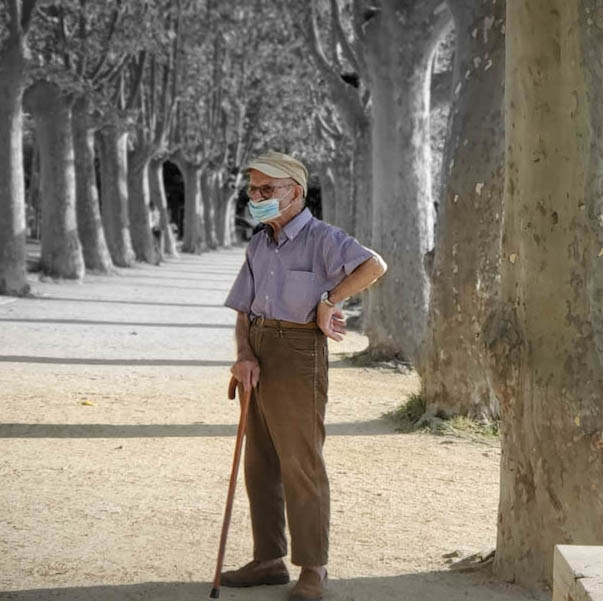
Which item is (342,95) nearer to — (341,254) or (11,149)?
(11,149)

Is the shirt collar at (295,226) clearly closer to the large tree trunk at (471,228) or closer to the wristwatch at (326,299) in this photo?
the wristwatch at (326,299)

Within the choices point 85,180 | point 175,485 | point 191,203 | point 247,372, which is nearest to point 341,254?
point 247,372

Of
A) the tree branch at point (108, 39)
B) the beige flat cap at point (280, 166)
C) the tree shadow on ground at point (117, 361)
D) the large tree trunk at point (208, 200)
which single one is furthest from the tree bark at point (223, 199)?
the beige flat cap at point (280, 166)

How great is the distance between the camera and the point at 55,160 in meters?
22.0

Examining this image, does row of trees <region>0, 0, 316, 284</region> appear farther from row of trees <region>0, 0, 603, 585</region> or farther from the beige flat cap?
the beige flat cap

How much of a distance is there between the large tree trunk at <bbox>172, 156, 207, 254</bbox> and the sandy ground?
102 ft

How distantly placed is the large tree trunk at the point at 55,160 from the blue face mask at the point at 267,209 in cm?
1803

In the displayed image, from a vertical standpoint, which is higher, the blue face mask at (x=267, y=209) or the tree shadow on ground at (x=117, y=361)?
the blue face mask at (x=267, y=209)

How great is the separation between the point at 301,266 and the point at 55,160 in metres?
Answer: 18.2

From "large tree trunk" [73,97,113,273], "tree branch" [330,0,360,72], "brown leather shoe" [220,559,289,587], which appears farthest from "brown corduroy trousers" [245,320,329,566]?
"large tree trunk" [73,97,113,273]

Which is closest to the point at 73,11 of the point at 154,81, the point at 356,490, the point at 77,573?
the point at 154,81

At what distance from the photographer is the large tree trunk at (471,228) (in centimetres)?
912

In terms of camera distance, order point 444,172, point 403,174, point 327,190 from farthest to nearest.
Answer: point 327,190 → point 403,174 → point 444,172

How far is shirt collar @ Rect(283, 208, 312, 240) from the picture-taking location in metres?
4.71
